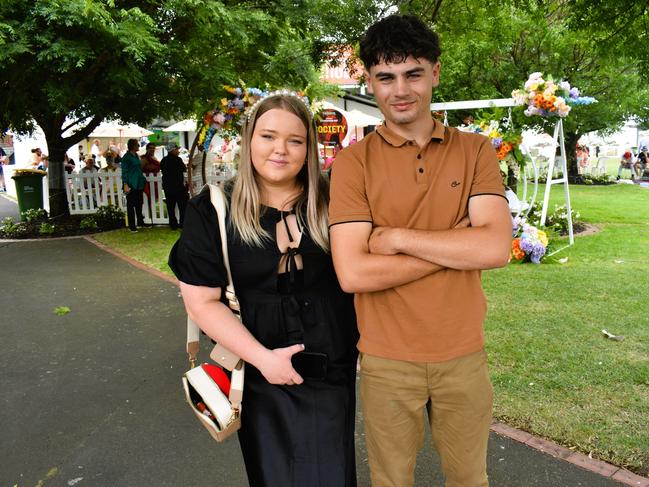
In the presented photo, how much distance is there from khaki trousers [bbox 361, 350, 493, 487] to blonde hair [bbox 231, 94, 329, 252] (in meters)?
0.51

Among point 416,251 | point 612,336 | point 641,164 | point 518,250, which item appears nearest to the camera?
point 416,251

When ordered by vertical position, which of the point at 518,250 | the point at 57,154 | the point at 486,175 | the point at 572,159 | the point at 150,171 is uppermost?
the point at 57,154

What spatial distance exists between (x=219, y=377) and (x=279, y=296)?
0.35 meters

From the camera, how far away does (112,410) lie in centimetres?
385

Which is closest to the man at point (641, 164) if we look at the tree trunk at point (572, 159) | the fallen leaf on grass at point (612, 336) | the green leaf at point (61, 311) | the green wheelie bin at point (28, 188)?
the tree trunk at point (572, 159)

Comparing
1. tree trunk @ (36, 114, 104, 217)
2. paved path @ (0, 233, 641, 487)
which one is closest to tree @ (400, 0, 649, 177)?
paved path @ (0, 233, 641, 487)

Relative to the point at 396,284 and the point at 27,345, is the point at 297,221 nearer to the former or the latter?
the point at 396,284

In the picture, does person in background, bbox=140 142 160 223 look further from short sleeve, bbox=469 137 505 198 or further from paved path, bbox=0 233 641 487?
short sleeve, bbox=469 137 505 198

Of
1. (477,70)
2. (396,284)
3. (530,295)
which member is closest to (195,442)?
(396,284)

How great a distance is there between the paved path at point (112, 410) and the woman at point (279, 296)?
46.8 inches

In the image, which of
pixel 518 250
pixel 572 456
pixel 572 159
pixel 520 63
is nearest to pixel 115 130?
pixel 520 63

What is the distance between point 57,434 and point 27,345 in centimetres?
196

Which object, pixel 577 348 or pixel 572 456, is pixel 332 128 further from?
pixel 572 456

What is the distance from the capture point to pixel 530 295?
20.7ft
